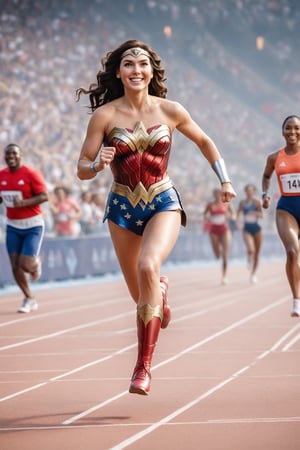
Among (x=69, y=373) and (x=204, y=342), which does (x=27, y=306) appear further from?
(x=69, y=373)

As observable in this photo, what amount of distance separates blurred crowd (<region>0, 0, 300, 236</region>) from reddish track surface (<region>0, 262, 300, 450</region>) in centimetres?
776

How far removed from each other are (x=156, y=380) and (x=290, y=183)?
180 inches

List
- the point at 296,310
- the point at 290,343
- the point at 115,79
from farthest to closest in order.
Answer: the point at 296,310
the point at 290,343
the point at 115,79

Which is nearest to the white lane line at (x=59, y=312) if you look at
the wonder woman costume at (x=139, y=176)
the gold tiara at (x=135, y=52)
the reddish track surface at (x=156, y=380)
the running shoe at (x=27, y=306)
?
the reddish track surface at (x=156, y=380)

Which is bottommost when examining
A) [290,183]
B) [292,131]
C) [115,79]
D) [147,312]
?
[147,312]

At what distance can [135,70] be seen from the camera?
7445 millimetres

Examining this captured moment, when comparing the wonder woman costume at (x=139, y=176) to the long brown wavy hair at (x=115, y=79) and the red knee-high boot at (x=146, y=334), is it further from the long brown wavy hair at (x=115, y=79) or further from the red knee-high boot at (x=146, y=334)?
the red knee-high boot at (x=146, y=334)

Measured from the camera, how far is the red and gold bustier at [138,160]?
23.8ft

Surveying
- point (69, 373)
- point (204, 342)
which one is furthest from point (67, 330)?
point (69, 373)

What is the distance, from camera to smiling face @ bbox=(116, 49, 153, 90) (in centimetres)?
743

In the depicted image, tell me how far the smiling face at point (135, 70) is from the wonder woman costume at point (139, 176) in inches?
12.0

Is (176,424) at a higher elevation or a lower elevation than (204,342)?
higher

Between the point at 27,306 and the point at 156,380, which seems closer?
the point at 156,380

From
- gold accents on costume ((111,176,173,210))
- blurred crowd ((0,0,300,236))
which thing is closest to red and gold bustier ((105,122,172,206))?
gold accents on costume ((111,176,173,210))
